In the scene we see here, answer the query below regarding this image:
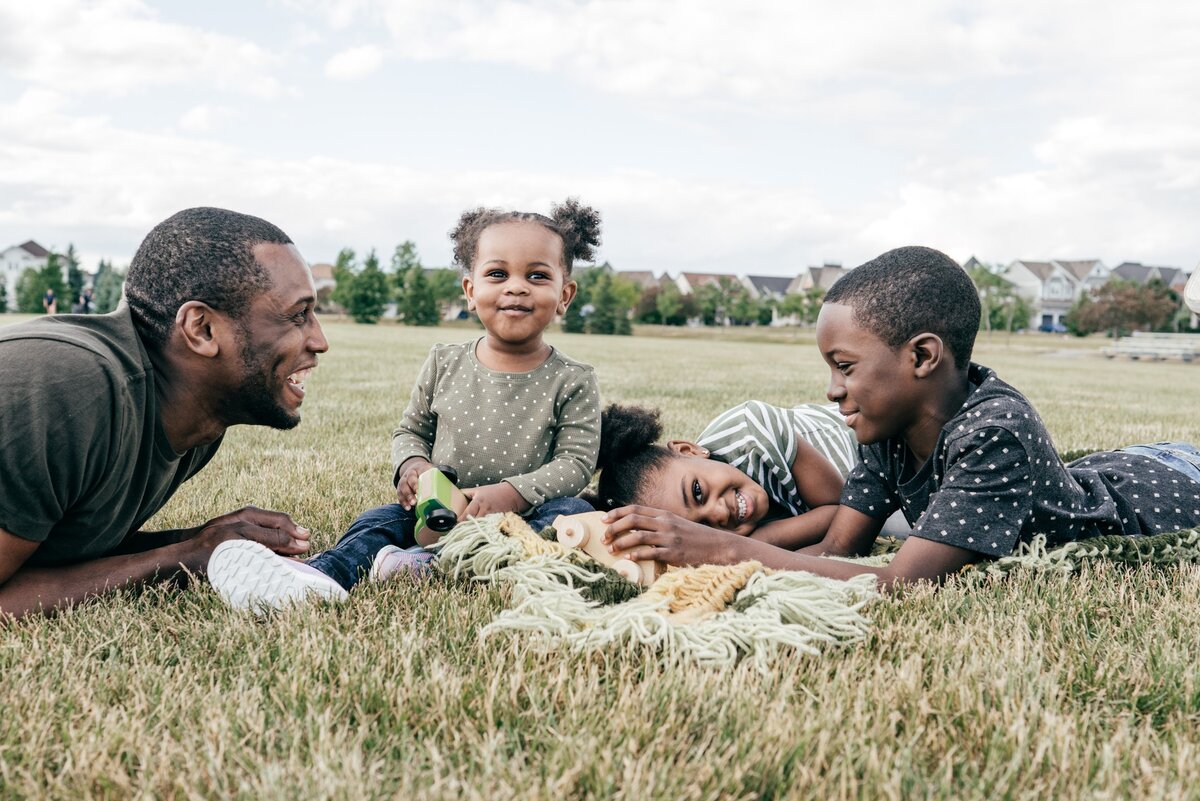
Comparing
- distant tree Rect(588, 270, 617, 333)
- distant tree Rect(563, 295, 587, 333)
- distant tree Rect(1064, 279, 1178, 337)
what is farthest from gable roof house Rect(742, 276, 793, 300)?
distant tree Rect(1064, 279, 1178, 337)

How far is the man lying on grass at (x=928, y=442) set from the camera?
292 centimetres

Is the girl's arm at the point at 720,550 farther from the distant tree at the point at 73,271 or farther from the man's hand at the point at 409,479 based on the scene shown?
the distant tree at the point at 73,271

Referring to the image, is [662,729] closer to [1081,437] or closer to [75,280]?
[1081,437]

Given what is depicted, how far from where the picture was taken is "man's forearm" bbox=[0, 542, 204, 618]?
2.60 meters

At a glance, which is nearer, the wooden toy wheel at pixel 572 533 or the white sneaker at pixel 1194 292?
the wooden toy wheel at pixel 572 533

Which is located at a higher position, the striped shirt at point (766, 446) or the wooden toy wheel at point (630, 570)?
the striped shirt at point (766, 446)

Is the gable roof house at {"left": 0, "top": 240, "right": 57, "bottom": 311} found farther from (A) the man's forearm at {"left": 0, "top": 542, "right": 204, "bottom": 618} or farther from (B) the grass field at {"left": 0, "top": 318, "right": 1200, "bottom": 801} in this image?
(B) the grass field at {"left": 0, "top": 318, "right": 1200, "bottom": 801}

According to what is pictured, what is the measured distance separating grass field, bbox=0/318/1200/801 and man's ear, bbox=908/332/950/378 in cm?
73

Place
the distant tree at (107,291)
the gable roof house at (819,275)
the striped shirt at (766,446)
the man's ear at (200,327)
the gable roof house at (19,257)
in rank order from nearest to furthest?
the man's ear at (200,327)
the striped shirt at (766,446)
the distant tree at (107,291)
the gable roof house at (819,275)
the gable roof house at (19,257)

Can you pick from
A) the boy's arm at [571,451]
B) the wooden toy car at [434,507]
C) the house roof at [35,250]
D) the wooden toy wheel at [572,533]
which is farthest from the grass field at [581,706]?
the house roof at [35,250]

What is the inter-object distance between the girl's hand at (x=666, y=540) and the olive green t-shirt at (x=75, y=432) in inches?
58.1

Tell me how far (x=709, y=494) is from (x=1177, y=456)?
2159 mm

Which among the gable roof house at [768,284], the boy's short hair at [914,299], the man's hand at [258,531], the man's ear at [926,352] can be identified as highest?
the gable roof house at [768,284]

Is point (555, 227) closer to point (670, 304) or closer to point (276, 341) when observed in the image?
point (276, 341)
